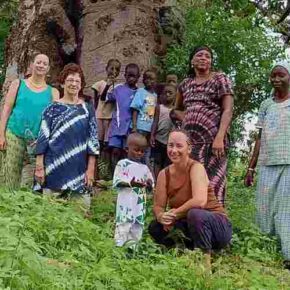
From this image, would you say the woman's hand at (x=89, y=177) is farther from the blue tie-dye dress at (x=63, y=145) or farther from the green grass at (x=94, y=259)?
the green grass at (x=94, y=259)

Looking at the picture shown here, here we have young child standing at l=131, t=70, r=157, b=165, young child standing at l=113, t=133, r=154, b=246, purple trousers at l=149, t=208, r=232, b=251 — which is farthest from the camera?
young child standing at l=131, t=70, r=157, b=165

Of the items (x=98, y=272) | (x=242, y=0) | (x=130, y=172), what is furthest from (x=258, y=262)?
(x=242, y=0)

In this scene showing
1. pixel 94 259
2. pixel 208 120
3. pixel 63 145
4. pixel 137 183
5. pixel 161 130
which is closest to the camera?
pixel 94 259

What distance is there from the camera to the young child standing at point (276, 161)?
644cm

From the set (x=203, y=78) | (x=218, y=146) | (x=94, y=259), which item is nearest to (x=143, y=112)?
(x=203, y=78)

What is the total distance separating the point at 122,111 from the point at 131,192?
2.04 m

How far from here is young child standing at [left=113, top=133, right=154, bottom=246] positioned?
5594 millimetres

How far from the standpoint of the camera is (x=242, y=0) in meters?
10.8

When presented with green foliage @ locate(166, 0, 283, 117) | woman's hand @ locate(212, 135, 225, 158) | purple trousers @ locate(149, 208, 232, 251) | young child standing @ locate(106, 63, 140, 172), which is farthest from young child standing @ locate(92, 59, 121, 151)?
purple trousers @ locate(149, 208, 232, 251)

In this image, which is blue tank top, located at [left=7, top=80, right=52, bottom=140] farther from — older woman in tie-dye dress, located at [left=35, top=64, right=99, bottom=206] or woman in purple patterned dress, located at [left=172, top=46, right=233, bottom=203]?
woman in purple patterned dress, located at [left=172, top=46, right=233, bottom=203]

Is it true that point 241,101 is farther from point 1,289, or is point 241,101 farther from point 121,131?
point 1,289

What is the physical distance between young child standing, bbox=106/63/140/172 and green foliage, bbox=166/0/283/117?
1.18 metres

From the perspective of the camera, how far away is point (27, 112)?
6.25 meters

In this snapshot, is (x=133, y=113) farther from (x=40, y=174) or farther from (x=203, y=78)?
(x=40, y=174)
